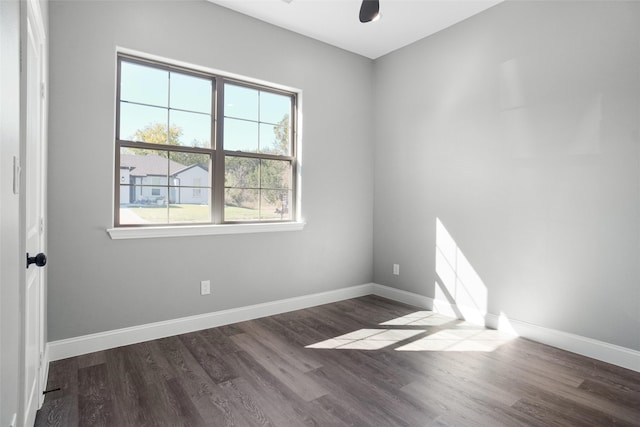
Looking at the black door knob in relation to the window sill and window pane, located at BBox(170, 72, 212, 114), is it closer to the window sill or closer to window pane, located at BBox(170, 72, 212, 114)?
the window sill

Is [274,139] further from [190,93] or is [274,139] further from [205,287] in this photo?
[205,287]

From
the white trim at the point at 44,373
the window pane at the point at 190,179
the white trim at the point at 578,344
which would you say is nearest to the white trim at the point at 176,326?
the white trim at the point at 44,373

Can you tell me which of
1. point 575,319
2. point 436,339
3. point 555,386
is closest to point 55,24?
point 436,339

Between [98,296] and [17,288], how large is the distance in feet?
5.46

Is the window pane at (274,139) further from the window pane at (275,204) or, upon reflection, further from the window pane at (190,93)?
the window pane at (190,93)

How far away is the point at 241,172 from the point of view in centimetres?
359

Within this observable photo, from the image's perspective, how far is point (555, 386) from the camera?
7.59 feet

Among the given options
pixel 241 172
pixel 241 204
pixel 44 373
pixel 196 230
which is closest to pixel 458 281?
pixel 241 204

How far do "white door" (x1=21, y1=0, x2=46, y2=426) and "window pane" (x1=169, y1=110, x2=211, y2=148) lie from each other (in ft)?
3.48

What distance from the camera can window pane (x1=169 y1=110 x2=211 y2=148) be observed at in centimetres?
317

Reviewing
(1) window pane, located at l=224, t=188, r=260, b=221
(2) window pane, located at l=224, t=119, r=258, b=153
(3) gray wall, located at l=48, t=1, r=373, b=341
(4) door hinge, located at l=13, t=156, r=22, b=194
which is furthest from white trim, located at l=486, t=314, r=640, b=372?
(4) door hinge, located at l=13, t=156, r=22, b=194

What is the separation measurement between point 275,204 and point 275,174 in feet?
1.09

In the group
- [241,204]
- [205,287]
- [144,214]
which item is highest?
[241,204]

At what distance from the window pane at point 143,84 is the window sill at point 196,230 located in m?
1.10
